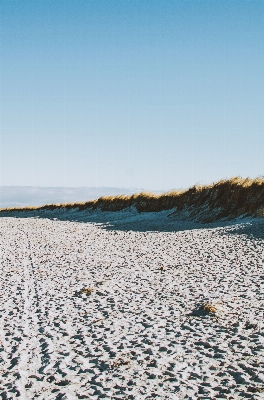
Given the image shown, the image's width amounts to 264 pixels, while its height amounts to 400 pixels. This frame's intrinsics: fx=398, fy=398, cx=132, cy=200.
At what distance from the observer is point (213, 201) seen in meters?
28.2

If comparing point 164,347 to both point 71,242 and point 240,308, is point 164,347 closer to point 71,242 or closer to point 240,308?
point 240,308

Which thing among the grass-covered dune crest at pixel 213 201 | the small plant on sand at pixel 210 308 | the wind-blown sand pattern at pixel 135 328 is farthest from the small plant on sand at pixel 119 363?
the grass-covered dune crest at pixel 213 201

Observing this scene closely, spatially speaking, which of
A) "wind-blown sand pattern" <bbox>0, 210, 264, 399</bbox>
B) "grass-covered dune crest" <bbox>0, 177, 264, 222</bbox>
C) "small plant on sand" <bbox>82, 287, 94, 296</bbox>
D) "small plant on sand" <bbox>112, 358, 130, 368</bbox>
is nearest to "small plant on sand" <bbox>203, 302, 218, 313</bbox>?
"wind-blown sand pattern" <bbox>0, 210, 264, 399</bbox>

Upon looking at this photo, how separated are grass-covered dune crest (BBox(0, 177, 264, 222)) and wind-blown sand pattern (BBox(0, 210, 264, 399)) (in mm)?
11648

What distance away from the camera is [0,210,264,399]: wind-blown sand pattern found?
460cm

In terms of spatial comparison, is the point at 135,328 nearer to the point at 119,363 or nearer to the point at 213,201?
the point at 119,363

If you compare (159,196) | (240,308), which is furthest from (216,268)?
(159,196)

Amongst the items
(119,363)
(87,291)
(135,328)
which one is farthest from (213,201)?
(119,363)

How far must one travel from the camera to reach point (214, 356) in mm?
5215

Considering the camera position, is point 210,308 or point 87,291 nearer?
point 210,308

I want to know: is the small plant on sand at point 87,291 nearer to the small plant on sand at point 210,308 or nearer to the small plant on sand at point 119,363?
the small plant on sand at point 210,308

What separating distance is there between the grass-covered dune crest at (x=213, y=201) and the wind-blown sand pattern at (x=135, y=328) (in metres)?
11.6

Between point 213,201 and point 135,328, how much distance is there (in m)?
22.6

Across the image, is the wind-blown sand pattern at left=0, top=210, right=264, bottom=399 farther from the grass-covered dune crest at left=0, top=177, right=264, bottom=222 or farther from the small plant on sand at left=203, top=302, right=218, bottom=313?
the grass-covered dune crest at left=0, top=177, right=264, bottom=222
